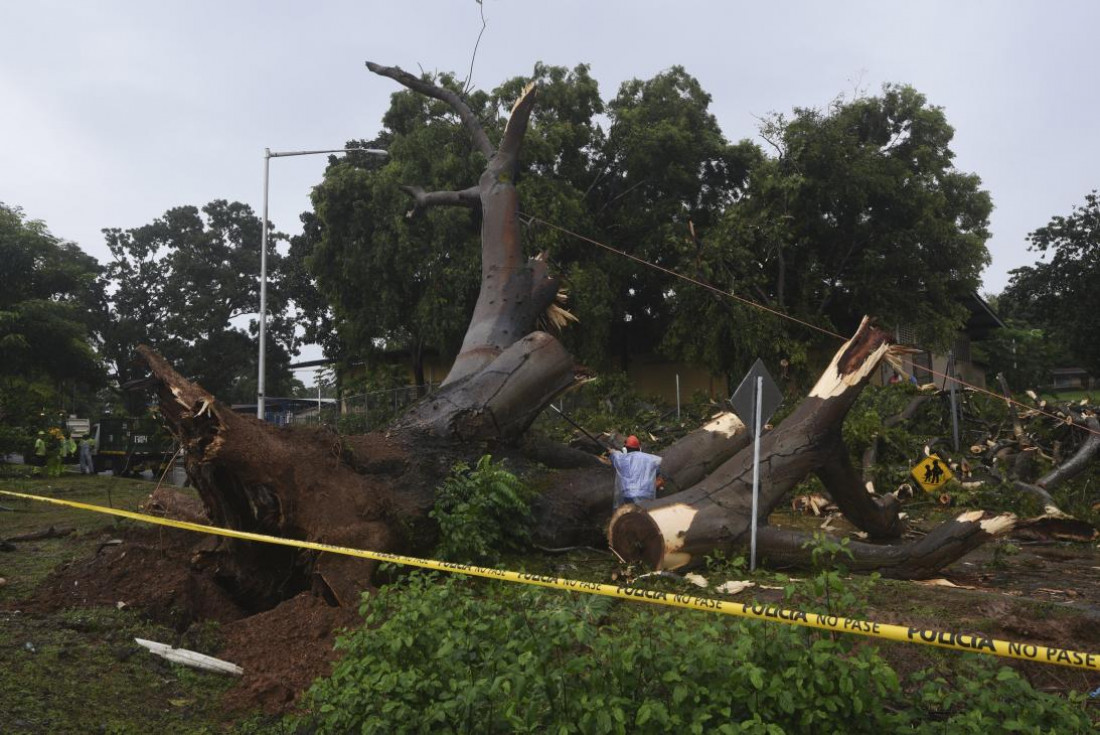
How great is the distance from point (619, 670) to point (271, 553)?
14.4ft

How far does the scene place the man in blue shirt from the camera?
313 inches

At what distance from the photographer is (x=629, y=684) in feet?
10.3

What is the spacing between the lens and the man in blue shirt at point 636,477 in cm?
795

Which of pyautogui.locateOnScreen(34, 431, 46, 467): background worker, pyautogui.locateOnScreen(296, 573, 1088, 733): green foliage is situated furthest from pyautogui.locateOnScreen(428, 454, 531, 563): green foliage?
pyautogui.locateOnScreen(34, 431, 46, 467): background worker

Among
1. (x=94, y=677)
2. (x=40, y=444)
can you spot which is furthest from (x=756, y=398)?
(x=40, y=444)

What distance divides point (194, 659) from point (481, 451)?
348cm

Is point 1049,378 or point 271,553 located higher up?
point 1049,378

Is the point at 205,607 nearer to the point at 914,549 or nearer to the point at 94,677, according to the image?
the point at 94,677

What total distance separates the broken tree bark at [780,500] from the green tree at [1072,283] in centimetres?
Answer: 2785

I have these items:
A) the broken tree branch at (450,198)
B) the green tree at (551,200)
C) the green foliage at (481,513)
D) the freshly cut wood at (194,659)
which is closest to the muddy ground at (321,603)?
the freshly cut wood at (194,659)

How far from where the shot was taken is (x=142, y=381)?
589 cm

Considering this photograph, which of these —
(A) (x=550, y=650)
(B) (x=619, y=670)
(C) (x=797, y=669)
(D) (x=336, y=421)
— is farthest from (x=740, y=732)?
(D) (x=336, y=421)

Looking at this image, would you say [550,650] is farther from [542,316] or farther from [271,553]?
[542,316]

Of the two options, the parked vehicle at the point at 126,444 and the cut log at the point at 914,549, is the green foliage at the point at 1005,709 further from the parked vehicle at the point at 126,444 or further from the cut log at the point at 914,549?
the parked vehicle at the point at 126,444
